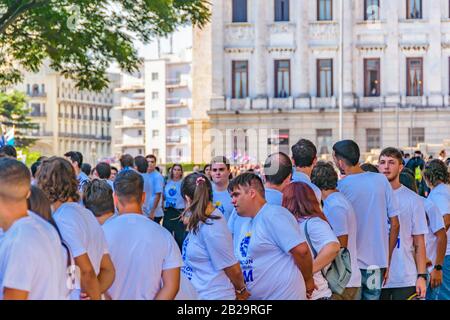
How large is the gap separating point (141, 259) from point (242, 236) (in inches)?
56.4

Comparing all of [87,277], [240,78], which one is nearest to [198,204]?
[87,277]

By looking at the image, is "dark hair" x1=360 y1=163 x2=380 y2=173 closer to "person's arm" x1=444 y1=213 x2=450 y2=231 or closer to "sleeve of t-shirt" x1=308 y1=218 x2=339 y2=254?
"person's arm" x1=444 y1=213 x2=450 y2=231

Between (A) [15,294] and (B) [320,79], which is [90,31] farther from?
(B) [320,79]

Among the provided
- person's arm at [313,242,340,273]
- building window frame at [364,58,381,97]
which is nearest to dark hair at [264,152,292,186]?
person's arm at [313,242,340,273]

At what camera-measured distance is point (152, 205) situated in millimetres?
20172

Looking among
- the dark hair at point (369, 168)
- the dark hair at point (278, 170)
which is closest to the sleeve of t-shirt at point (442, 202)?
the dark hair at point (369, 168)

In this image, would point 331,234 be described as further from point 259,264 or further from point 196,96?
point 196,96

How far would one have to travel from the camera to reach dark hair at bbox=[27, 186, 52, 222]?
6.21 meters

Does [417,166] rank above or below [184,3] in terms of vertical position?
below

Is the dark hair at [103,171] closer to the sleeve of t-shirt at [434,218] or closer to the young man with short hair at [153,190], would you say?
the sleeve of t-shirt at [434,218]

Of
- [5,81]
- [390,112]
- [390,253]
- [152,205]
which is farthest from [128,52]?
[390,112]
